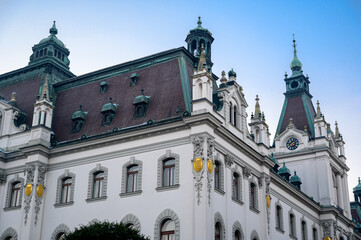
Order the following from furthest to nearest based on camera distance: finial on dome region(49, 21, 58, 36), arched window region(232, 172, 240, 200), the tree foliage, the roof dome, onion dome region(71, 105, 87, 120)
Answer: finial on dome region(49, 21, 58, 36), the roof dome, onion dome region(71, 105, 87, 120), arched window region(232, 172, 240, 200), the tree foliage

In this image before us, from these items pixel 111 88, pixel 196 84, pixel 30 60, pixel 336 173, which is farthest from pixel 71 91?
pixel 336 173

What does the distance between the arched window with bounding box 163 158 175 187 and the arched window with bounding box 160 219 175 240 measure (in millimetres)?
2775

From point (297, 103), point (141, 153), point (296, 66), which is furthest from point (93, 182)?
point (296, 66)

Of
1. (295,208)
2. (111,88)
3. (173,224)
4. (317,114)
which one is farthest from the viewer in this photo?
(317,114)

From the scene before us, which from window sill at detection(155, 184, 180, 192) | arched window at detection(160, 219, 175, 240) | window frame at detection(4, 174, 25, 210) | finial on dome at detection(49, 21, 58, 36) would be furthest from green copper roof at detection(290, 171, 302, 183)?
finial on dome at detection(49, 21, 58, 36)

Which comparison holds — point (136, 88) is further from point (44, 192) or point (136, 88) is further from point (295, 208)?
point (295, 208)

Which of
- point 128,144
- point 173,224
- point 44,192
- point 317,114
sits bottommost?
point 173,224

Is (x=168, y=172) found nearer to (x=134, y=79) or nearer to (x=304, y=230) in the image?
(x=134, y=79)

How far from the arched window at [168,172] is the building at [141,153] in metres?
0.08

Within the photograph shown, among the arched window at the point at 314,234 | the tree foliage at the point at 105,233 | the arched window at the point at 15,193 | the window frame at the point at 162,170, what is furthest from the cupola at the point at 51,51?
the arched window at the point at 314,234

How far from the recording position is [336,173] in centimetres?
6969

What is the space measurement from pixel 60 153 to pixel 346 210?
39339mm

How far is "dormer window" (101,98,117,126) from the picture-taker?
152ft

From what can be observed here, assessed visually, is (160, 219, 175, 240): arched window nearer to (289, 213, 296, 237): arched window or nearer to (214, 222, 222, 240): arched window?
(214, 222, 222, 240): arched window
